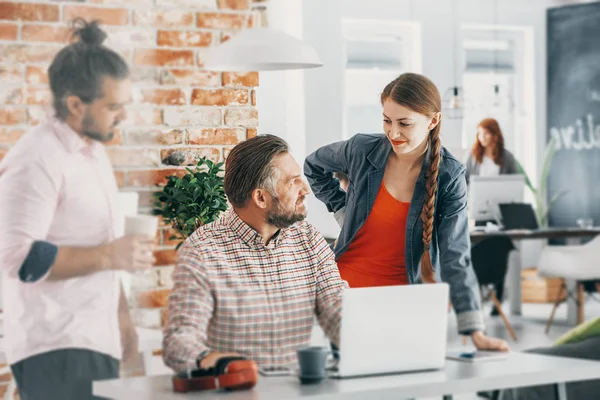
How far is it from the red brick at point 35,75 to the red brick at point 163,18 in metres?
0.39

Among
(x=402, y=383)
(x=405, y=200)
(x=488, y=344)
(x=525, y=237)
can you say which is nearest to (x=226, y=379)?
(x=402, y=383)

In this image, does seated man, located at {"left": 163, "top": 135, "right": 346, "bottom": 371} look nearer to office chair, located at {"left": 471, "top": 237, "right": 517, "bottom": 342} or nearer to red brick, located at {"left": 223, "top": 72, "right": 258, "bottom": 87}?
red brick, located at {"left": 223, "top": 72, "right": 258, "bottom": 87}

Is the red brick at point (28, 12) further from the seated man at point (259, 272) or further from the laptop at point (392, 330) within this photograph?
the laptop at point (392, 330)

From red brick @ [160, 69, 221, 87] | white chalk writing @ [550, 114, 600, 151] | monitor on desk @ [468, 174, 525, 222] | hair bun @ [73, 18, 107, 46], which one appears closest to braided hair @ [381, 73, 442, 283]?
red brick @ [160, 69, 221, 87]

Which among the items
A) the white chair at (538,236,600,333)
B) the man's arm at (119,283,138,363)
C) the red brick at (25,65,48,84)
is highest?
the red brick at (25,65,48,84)

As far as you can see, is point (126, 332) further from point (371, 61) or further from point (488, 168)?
point (371, 61)

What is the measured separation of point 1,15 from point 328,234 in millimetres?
4813

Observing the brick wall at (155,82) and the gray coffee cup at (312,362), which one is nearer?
the gray coffee cup at (312,362)

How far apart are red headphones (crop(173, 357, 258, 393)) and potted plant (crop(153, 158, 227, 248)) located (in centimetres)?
116

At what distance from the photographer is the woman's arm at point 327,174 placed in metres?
3.67

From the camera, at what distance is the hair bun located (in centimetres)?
310

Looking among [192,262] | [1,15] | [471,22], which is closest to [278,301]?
[192,262]

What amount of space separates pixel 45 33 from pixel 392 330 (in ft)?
4.71

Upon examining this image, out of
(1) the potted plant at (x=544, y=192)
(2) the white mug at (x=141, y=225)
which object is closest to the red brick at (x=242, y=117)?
(2) the white mug at (x=141, y=225)
